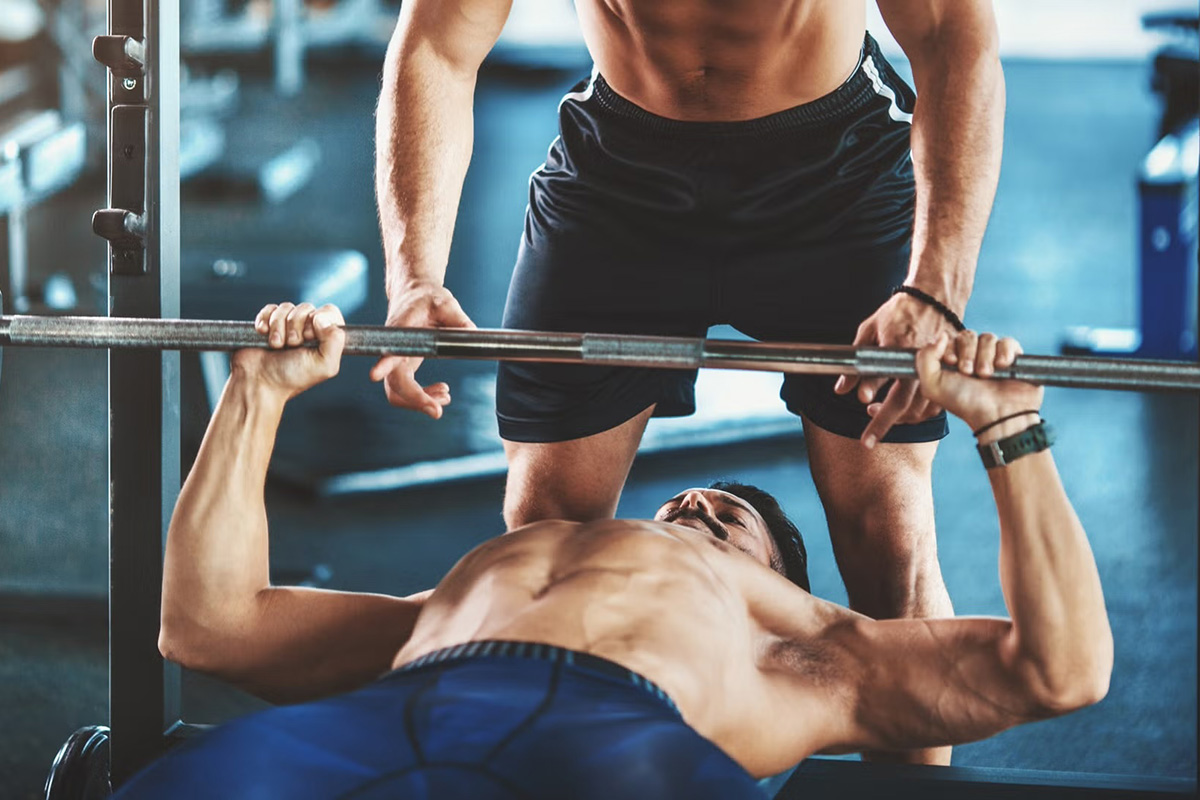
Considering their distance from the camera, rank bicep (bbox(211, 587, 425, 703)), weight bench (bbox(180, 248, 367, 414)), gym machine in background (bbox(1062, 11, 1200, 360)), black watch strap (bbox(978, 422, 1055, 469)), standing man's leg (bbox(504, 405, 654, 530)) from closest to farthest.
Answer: black watch strap (bbox(978, 422, 1055, 469)), bicep (bbox(211, 587, 425, 703)), standing man's leg (bbox(504, 405, 654, 530)), weight bench (bbox(180, 248, 367, 414)), gym machine in background (bbox(1062, 11, 1200, 360))

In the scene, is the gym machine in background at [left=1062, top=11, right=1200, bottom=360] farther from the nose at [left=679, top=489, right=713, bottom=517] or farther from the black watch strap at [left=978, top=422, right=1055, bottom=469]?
the black watch strap at [left=978, top=422, right=1055, bottom=469]

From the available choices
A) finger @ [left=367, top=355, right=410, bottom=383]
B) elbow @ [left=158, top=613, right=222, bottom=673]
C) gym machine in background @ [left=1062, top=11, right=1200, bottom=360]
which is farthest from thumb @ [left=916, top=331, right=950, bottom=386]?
gym machine in background @ [left=1062, top=11, right=1200, bottom=360]

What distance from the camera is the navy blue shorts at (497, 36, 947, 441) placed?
187 cm

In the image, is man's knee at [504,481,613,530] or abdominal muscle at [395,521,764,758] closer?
abdominal muscle at [395,521,764,758]

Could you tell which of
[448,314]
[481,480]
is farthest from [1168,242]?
[448,314]

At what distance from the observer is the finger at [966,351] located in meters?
1.41

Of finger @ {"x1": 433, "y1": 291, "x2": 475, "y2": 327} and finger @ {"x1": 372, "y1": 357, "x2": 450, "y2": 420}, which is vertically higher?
finger @ {"x1": 433, "y1": 291, "x2": 475, "y2": 327}

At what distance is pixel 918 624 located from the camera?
61.4 inches

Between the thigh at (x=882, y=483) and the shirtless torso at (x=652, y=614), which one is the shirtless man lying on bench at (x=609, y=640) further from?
the thigh at (x=882, y=483)

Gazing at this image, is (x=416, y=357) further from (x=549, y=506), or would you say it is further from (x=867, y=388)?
(x=867, y=388)

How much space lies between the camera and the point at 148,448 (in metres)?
1.74

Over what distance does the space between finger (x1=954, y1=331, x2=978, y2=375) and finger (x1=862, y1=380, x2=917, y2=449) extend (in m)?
0.13

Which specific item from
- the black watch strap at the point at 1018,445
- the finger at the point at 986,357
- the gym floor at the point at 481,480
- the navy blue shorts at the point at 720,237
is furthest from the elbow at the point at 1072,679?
the gym floor at the point at 481,480

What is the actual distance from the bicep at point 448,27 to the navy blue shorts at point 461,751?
1.02m
